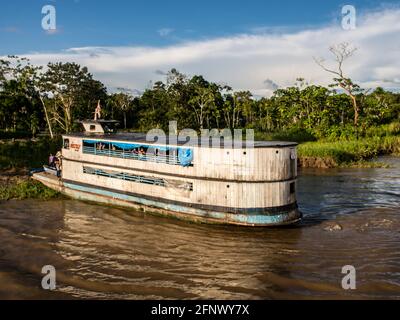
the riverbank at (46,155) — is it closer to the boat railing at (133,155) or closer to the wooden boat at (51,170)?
the wooden boat at (51,170)

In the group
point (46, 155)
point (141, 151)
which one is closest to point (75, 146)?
point (141, 151)

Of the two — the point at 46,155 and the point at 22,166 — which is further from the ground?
the point at 46,155

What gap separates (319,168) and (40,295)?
2500 centimetres

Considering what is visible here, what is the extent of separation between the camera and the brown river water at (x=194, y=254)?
1167 cm

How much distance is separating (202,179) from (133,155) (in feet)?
14.7

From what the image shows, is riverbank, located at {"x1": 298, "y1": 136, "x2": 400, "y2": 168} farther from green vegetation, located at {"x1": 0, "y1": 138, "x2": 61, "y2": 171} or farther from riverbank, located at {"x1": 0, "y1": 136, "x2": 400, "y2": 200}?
green vegetation, located at {"x1": 0, "y1": 138, "x2": 61, "y2": 171}

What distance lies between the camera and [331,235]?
1616 cm

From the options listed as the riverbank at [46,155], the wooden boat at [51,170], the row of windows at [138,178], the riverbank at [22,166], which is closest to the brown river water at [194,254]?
the row of windows at [138,178]

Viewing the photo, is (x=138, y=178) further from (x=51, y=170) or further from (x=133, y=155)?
(x=51, y=170)

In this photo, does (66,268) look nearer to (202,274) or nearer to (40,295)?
(40,295)

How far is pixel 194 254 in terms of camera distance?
47.2ft
